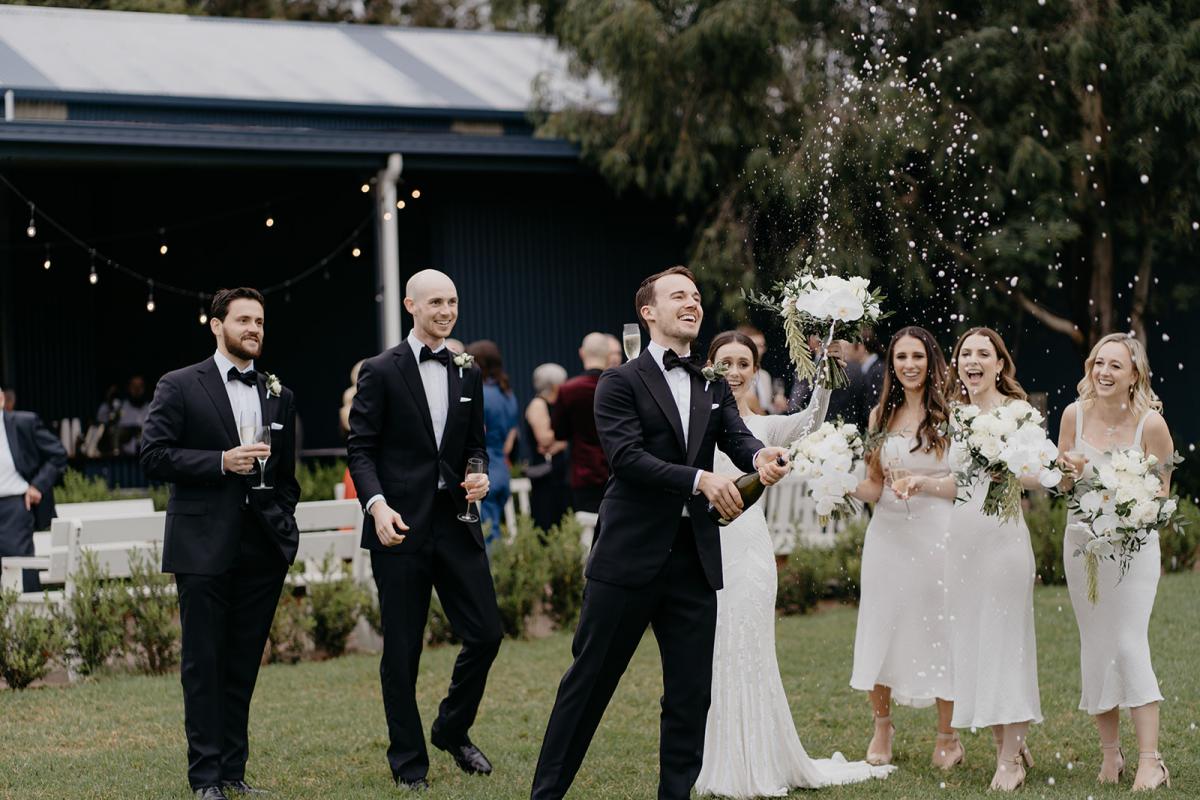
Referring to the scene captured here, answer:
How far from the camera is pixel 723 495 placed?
5.46 m

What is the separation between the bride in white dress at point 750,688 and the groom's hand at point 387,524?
1.38m

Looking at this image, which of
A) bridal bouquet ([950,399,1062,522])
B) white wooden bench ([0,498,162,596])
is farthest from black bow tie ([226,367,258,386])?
white wooden bench ([0,498,162,596])

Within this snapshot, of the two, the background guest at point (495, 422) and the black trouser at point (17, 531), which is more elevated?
the background guest at point (495, 422)

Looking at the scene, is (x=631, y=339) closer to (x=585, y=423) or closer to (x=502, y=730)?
(x=502, y=730)

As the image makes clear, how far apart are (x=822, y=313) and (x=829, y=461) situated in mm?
636

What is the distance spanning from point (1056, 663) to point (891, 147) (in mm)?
6086

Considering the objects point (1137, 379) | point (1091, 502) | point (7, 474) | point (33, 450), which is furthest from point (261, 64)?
point (1091, 502)

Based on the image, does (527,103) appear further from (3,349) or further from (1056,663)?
(1056,663)

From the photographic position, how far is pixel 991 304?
1577cm

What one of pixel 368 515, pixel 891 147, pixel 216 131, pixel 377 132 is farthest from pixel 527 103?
pixel 368 515

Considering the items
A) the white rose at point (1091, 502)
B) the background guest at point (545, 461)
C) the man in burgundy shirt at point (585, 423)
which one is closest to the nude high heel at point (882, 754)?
the white rose at point (1091, 502)

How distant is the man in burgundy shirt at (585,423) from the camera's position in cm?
1176

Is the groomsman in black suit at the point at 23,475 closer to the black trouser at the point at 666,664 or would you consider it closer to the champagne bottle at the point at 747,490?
the black trouser at the point at 666,664

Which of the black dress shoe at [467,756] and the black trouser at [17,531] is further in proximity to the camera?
the black trouser at [17,531]
